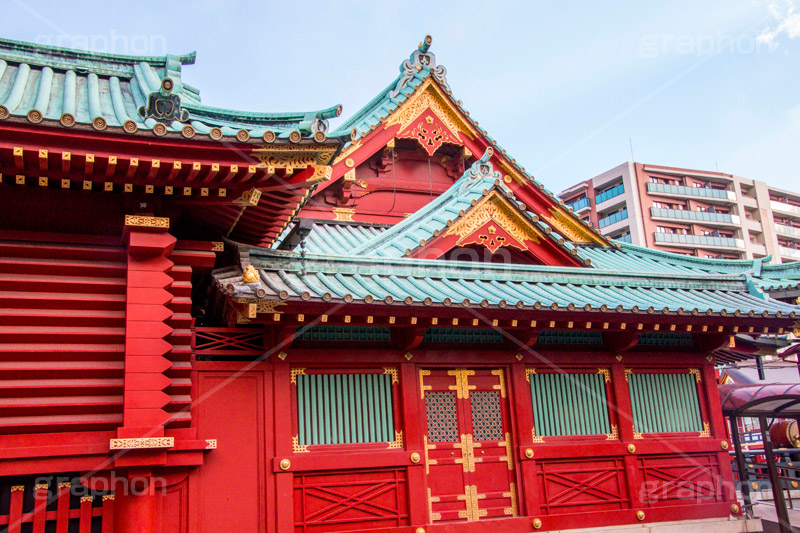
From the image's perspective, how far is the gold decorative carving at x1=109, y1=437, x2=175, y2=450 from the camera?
27.6ft

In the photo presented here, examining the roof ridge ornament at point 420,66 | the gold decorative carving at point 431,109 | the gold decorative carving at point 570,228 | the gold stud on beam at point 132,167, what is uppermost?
the roof ridge ornament at point 420,66

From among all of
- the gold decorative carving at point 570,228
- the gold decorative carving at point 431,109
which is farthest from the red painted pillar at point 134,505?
the gold decorative carving at point 570,228

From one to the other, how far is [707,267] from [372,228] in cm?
785

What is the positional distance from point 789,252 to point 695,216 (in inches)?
576

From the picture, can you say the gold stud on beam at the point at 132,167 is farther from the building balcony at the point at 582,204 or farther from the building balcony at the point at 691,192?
the building balcony at the point at 582,204

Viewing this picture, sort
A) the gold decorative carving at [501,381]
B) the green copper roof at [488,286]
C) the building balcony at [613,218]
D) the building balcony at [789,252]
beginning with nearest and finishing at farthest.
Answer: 1. the green copper roof at [488,286]
2. the gold decorative carving at [501,381]
3. the building balcony at [613,218]
4. the building balcony at [789,252]

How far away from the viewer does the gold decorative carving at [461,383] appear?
12070mm

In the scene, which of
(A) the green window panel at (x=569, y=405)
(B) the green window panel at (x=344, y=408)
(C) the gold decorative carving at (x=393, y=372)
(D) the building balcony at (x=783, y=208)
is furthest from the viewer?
(D) the building balcony at (x=783, y=208)

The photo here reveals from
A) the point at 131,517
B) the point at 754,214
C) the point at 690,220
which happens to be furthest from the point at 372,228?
the point at 754,214

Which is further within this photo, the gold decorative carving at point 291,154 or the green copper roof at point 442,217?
the green copper roof at point 442,217

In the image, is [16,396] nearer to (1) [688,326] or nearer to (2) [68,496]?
(2) [68,496]

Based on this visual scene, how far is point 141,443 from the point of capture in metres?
8.54

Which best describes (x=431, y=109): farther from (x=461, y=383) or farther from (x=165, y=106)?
(x=165, y=106)

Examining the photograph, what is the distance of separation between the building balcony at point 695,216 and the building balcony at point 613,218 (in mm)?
2389
